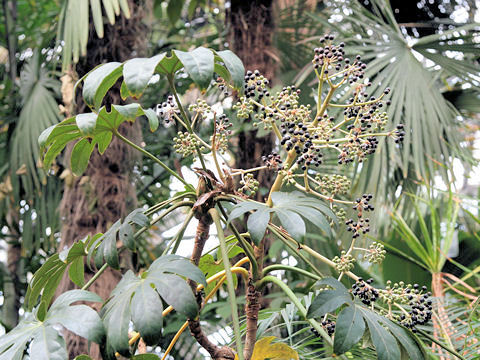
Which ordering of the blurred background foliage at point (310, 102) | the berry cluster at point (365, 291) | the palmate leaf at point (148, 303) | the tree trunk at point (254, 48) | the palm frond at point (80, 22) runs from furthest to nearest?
the tree trunk at point (254, 48)
the blurred background foliage at point (310, 102)
the palm frond at point (80, 22)
the berry cluster at point (365, 291)
the palmate leaf at point (148, 303)

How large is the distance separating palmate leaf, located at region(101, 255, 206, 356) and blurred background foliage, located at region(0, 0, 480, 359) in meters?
0.86

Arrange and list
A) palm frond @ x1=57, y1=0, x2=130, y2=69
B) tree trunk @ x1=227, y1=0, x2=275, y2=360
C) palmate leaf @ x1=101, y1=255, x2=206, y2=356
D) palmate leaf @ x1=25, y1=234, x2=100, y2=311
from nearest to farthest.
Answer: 1. palmate leaf @ x1=101, y1=255, x2=206, y2=356
2. palmate leaf @ x1=25, y1=234, x2=100, y2=311
3. palm frond @ x1=57, y1=0, x2=130, y2=69
4. tree trunk @ x1=227, y1=0, x2=275, y2=360

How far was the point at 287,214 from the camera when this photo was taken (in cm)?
67

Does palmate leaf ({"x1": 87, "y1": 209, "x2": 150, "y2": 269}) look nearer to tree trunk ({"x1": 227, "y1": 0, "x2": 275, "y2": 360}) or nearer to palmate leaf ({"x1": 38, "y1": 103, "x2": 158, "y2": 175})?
palmate leaf ({"x1": 38, "y1": 103, "x2": 158, "y2": 175})

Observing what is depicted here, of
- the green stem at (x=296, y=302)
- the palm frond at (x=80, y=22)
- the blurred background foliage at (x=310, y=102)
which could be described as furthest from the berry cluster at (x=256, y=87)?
the palm frond at (x=80, y=22)

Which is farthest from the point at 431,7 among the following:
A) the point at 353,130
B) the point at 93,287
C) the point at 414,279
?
the point at 353,130

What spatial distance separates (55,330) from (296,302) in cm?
30

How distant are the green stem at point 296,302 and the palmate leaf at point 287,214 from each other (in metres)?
0.09

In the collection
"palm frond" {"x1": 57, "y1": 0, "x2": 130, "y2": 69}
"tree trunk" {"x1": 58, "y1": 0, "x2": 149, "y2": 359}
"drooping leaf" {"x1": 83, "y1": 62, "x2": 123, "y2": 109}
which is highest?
"palm frond" {"x1": 57, "y1": 0, "x2": 130, "y2": 69}

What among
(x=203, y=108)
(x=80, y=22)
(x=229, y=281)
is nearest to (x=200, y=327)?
(x=229, y=281)

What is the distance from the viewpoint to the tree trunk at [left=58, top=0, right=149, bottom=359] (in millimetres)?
1833

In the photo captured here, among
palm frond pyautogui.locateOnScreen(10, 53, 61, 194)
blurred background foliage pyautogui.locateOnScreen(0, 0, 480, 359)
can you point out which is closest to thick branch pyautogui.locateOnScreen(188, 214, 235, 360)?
blurred background foliage pyautogui.locateOnScreen(0, 0, 480, 359)

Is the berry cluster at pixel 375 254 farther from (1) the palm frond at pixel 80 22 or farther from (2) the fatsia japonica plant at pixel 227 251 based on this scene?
(1) the palm frond at pixel 80 22

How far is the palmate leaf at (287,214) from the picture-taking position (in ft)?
2.10
